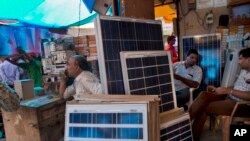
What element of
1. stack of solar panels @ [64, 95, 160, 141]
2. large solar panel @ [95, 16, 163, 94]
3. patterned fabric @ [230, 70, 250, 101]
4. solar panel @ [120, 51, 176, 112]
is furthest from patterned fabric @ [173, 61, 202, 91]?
stack of solar panels @ [64, 95, 160, 141]

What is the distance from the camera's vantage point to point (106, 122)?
193cm

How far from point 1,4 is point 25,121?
7.93 feet

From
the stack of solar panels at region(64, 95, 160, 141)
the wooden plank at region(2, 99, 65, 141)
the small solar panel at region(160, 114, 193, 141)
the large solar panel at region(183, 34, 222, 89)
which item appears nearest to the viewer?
the stack of solar panels at region(64, 95, 160, 141)

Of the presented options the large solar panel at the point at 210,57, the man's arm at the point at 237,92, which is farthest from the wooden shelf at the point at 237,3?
the man's arm at the point at 237,92

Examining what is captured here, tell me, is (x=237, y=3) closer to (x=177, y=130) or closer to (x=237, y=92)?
(x=237, y=92)

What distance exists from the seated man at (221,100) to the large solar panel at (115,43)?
4.11ft

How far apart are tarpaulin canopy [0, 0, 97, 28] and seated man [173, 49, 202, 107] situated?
183 centimetres

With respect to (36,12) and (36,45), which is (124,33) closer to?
(36,12)

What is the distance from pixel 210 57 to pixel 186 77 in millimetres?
692

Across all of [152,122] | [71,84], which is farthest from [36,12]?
[152,122]

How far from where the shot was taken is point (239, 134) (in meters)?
2.59

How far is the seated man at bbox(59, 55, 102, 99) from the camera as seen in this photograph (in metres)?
3.12

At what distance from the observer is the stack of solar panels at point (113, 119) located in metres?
1.84

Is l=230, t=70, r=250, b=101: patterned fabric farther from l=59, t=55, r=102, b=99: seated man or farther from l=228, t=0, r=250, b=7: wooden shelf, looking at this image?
l=59, t=55, r=102, b=99: seated man
